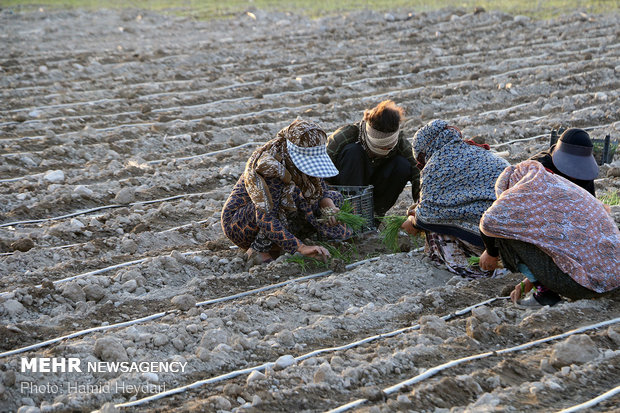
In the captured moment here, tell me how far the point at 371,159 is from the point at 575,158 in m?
1.34

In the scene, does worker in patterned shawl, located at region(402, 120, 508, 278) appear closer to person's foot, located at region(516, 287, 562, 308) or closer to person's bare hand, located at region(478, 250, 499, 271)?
person's bare hand, located at region(478, 250, 499, 271)

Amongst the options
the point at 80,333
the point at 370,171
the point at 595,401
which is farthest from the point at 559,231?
the point at 80,333

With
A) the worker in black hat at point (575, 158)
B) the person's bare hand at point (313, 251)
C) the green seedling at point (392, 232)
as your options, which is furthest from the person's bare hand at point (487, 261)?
the person's bare hand at point (313, 251)

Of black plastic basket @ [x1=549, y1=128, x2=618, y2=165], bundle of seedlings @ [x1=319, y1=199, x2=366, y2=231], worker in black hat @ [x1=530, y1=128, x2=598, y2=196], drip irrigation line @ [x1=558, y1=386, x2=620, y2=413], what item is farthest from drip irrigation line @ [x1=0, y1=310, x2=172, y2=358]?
black plastic basket @ [x1=549, y1=128, x2=618, y2=165]

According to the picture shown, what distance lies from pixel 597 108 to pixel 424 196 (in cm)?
423

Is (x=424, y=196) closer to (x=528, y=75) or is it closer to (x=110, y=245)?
(x=110, y=245)

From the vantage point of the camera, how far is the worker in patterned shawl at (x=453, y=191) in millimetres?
3879

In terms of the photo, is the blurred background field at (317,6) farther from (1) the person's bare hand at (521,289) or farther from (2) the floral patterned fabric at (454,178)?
(1) the person's bare hand at (521,289)

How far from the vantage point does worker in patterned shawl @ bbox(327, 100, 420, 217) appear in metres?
4.44

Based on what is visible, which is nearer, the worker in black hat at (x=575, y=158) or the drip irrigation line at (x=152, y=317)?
the drip irrigation line at (x=152, y=317)

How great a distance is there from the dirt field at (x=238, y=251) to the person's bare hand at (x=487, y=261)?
0.15 metres

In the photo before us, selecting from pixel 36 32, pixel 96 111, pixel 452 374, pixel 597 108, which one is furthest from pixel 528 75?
pixel 36 32

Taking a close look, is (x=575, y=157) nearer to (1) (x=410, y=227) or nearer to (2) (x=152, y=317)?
(1) (x=410, y=227)

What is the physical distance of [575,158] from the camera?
3.55m
